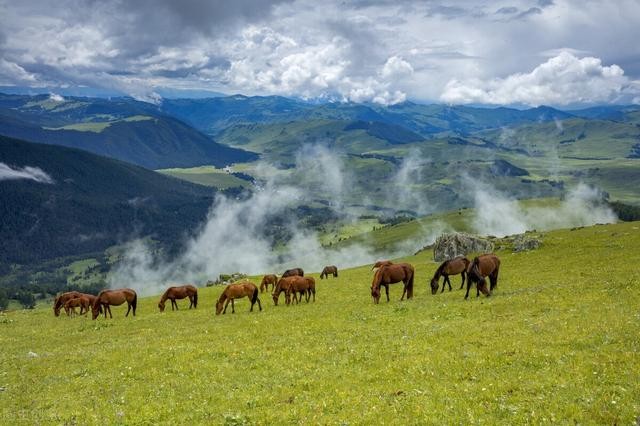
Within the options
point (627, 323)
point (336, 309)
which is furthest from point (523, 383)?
point (336, 309)

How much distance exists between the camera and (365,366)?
18766 millimetres

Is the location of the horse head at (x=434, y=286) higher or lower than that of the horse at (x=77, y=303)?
higher

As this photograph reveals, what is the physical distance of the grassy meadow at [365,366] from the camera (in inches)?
545

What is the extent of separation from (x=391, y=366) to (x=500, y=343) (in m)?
4.91

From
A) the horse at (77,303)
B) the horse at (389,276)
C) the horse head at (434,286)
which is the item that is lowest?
the horse at (77,303)

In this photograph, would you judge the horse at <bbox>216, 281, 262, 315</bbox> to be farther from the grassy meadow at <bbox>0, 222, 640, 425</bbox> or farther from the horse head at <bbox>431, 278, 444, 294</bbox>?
the horse head at <bbox>431, 278, 444, 294</bbox>

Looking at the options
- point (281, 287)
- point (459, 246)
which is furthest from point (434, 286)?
point (459, 246)

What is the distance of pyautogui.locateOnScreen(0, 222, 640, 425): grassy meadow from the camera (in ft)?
45.4

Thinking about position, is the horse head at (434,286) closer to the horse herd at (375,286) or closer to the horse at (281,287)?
the horse herd at (375,286)

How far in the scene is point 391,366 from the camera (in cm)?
1812

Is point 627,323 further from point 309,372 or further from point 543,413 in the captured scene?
point 309,372

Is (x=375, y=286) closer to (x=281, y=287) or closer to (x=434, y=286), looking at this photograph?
(x=434, y=286)

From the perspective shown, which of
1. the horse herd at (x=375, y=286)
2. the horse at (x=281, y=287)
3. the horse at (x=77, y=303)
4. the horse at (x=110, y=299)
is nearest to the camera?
the horse herd at (x=375, y=286)

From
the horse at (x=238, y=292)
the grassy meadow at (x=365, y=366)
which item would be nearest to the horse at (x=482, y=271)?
the grassy meadow at (x=365, y=366)
